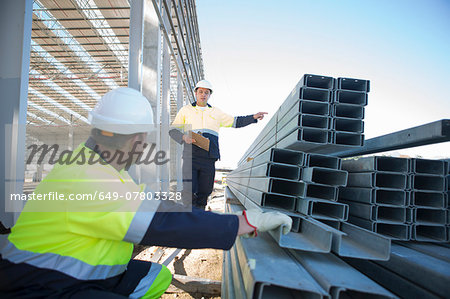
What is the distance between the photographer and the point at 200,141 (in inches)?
155

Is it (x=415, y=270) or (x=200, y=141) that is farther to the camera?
(x=200, y=141)

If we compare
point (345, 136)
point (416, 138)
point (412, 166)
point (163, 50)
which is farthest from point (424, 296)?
point (163, 50)

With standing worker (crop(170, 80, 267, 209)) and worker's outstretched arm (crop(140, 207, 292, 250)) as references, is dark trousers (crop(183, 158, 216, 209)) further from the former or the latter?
worker's outstretched arm (crop(140, 207, 292, 250))

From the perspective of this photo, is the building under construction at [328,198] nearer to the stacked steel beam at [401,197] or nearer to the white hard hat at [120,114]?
the stacked steel beam at [401,197]

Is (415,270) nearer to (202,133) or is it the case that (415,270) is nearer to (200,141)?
(200,141)

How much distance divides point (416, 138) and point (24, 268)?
2.97 metres

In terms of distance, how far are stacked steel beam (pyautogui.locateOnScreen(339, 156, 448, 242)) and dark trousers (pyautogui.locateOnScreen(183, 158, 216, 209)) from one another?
7.39ft

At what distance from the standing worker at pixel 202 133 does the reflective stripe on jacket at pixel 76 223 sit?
2578mm

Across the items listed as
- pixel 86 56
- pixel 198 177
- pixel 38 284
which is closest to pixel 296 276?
pixel 38 284

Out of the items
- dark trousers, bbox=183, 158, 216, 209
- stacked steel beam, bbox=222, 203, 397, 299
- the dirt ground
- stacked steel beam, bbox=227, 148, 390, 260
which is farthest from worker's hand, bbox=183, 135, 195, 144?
stacked steel beam, bbox=222, 203, 397, 299

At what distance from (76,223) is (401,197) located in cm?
253

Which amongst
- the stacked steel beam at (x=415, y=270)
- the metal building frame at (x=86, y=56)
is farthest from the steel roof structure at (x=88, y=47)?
the stacked steel beam at (x=415, y=270)

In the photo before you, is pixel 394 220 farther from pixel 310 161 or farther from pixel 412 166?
pixel 310 161

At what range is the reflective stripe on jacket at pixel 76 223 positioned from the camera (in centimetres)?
131
